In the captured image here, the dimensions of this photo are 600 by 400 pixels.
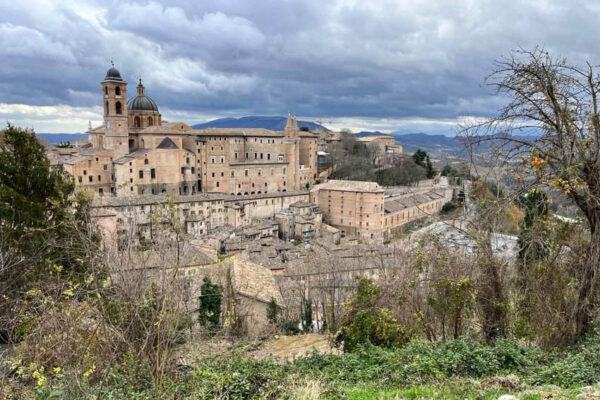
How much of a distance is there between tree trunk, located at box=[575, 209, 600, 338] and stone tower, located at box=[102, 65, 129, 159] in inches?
1614

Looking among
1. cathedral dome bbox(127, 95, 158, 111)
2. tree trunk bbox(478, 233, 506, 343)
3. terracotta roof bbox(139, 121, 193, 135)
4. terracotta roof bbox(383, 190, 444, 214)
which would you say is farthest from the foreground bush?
cathedral dome bbox(127, 95, 158, 111)

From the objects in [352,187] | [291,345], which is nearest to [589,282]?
[291,345]

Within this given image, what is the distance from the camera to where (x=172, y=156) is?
138 feet

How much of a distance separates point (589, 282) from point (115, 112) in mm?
42236

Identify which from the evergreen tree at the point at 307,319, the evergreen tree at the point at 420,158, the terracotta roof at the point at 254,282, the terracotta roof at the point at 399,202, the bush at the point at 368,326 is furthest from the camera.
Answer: the evergreen tree at the point at 420,158

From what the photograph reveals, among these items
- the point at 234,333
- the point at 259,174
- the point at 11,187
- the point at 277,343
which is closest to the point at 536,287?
the point at 277,343

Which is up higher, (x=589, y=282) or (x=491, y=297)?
(x=589, y=282)

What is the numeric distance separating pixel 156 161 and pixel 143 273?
36074 mm

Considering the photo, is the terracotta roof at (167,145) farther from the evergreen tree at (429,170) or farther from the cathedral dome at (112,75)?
the evergreen tree at (429,170)

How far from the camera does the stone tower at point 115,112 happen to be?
40344 mm

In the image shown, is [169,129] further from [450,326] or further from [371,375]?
[371,375]

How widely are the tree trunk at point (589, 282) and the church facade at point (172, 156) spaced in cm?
3437

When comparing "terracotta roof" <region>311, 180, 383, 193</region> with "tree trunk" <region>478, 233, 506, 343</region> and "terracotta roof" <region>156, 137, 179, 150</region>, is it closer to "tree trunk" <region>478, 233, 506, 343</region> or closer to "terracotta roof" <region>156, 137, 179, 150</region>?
"terracotta roof" <region>156, 137, 179, 150</region>

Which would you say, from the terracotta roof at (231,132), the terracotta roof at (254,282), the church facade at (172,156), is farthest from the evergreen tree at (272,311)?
the terracotta roof at (231,132)
